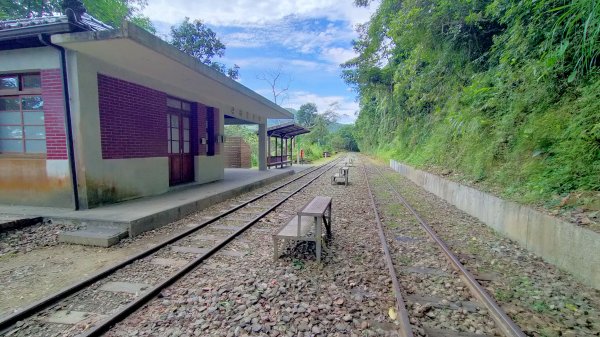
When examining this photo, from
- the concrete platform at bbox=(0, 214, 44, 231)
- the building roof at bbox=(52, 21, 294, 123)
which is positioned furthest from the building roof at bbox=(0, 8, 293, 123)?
the concrete platform at bbox=(0, 214, 44, 231)

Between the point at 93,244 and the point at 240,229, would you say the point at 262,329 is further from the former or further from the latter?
the point at 93,244

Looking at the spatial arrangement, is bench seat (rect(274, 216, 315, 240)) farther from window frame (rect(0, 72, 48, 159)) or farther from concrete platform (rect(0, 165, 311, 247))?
window frame (rect(0, 72, 48, 159))

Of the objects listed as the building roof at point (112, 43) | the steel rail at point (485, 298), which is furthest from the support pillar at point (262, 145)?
the steel rail at point (485, 298)

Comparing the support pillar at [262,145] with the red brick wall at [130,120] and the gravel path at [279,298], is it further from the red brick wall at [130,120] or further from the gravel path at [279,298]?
the gravel path at [279,298]

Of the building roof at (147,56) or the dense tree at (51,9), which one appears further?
the dense tree at (51,9)

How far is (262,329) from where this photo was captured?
253cm

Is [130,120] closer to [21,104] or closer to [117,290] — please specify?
[21,104]

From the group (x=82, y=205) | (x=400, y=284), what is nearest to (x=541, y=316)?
(x=400, y=284)

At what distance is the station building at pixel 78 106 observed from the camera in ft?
17.5

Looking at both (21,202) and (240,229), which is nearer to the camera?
(240,229)

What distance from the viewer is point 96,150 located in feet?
19.9

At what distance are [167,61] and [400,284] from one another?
19.9 feet

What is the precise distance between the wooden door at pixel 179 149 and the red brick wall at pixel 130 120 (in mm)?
805

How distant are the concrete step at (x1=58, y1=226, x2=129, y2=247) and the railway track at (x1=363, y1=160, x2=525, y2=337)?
172 inches
